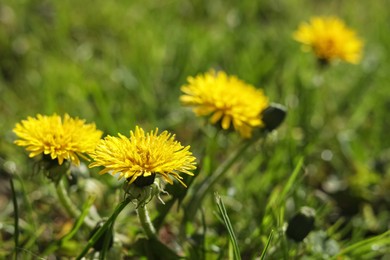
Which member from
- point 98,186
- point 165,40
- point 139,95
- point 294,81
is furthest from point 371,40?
point 98,186

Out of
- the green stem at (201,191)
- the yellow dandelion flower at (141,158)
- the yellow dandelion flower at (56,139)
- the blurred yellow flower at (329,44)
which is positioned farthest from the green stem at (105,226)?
the blurred yellow flower at (329,44)

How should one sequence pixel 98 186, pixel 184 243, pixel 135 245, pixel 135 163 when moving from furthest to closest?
pixel 98 186, pixel 184 243, pixel 135 245, pixel 135 163

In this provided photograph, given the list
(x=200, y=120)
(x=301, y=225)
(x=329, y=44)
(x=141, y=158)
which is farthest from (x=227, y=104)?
(x=329, y=44)

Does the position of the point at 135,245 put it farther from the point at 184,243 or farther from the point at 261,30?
the point at 261,30

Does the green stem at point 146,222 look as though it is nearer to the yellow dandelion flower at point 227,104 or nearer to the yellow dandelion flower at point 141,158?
the yellow dandelion flower at point 141,158

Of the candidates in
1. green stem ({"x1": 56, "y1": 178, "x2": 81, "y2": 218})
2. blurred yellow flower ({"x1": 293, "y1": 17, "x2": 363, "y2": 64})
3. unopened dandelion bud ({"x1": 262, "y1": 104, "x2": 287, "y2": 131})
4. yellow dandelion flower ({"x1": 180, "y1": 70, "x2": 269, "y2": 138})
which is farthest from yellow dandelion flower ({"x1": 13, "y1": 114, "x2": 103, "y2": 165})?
blurred yellow flower ({"x1": 293, "y1": 17, "x2": 363, "y2": 64})

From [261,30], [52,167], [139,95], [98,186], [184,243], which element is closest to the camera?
[52,167]

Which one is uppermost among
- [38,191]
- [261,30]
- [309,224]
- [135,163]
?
[261,30]
